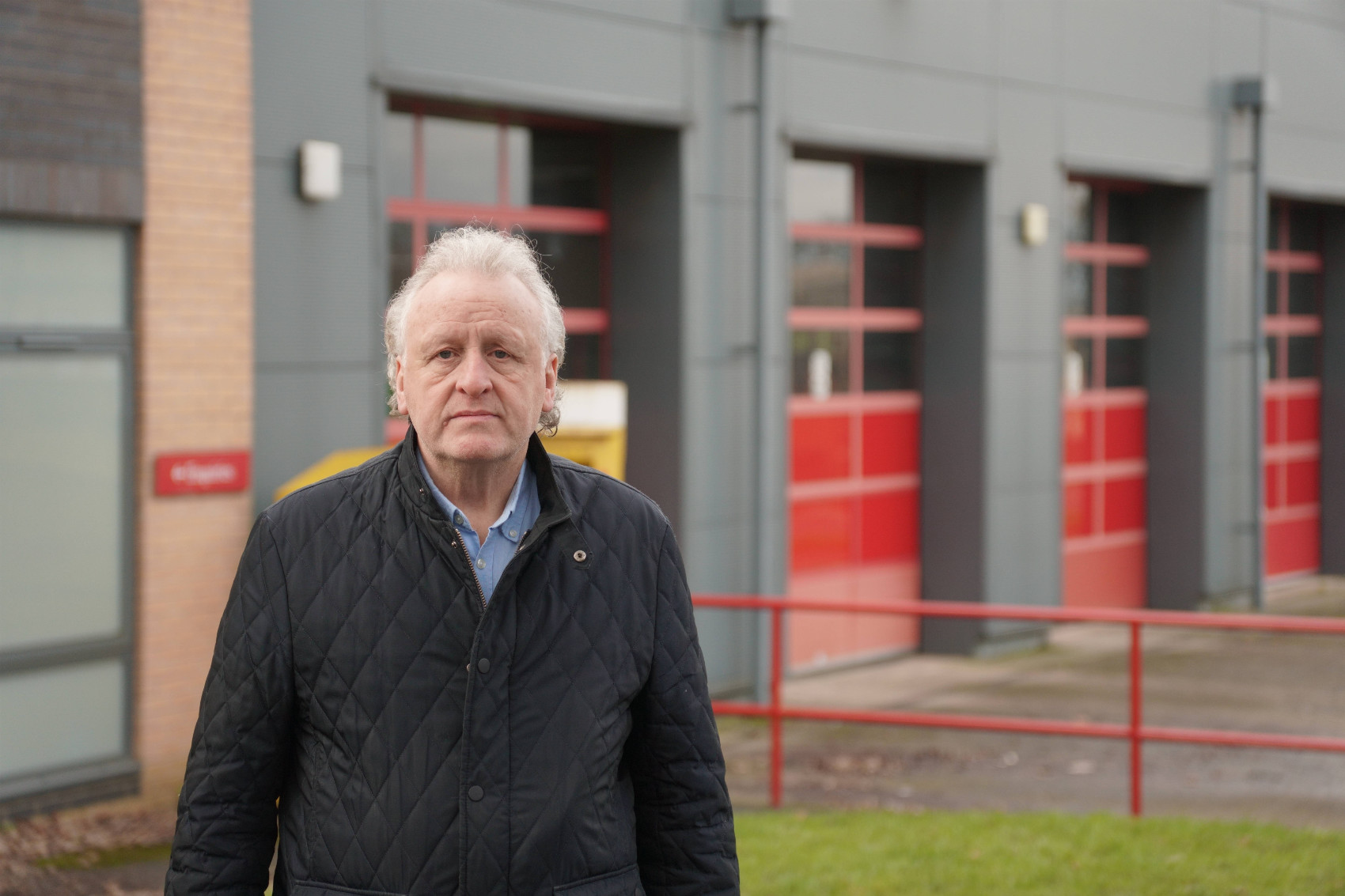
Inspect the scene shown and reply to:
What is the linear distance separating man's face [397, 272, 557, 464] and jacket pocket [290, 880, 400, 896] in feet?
2.26

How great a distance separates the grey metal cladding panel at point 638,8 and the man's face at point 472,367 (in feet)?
25.3

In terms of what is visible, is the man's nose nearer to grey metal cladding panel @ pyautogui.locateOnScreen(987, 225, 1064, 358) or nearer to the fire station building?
the fire station building

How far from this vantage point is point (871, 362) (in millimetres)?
13398

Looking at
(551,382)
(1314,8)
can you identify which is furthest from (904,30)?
(551,382)

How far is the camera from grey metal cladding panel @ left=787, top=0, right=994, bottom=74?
468 inches

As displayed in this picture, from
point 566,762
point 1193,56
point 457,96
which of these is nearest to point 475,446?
point 566,762

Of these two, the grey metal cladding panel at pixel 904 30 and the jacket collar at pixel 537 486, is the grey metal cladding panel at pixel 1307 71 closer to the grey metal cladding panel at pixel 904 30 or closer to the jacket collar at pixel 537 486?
the grey metal cladding panel at pixel 904 30

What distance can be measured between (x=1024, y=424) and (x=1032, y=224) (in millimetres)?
1682

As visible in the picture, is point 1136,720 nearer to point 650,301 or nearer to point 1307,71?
point 650,301

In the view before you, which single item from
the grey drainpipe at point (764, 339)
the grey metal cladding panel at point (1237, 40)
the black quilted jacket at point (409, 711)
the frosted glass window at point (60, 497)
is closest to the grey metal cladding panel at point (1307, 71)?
the grey metal cladding panel at point (1237, 40)

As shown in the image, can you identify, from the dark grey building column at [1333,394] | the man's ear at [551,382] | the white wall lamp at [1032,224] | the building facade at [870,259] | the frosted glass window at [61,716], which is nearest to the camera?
the man's ear at [551,382]

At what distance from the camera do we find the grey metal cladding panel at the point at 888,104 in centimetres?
1182

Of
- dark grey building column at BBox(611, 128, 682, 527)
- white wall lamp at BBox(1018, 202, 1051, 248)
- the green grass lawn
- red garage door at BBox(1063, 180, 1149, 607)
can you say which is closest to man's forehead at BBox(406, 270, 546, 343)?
the green grass lawn

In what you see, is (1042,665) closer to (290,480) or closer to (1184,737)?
(1184,737)
